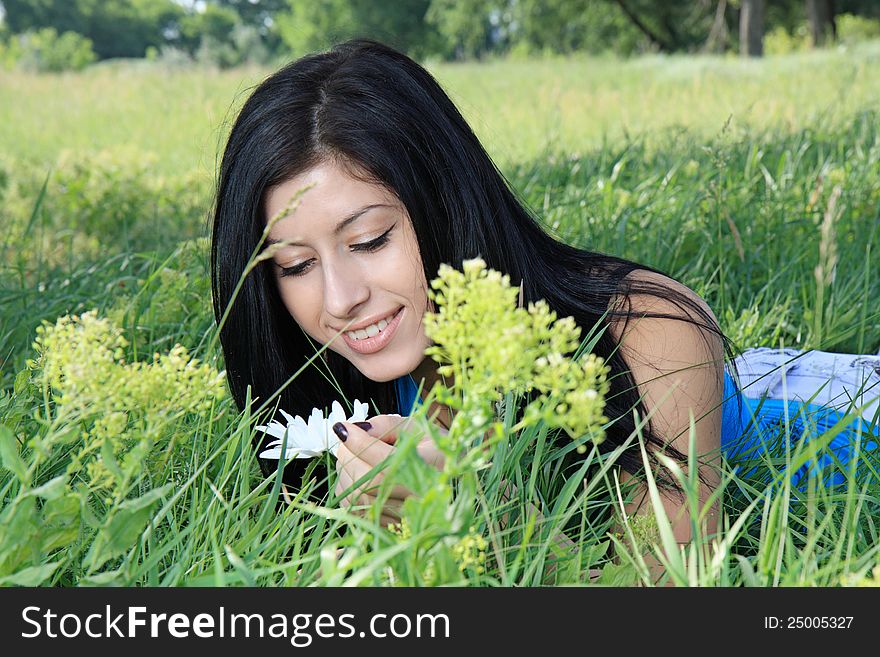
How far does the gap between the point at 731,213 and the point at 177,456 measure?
2.72 m

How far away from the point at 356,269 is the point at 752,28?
958 inches

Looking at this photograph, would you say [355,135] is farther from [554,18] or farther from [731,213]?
[554,18]

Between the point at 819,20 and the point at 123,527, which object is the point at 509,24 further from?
the point at 123,527

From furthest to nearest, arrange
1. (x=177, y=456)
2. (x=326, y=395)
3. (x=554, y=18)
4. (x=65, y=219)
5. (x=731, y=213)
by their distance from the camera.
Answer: (x=554, y=18) → (x=65, y=219) → (x=731, y=213) → (x=326, y=395) → (x=177, y=456)

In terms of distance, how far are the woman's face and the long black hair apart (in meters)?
0.07

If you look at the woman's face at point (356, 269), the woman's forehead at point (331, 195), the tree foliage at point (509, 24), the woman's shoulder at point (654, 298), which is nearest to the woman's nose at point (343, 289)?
the woman's face at point (356, 269)

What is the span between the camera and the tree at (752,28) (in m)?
23.5

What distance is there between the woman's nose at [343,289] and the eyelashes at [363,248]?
5cm

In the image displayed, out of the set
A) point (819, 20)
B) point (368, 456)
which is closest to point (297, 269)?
point (368, 456)

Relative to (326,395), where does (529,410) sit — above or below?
above

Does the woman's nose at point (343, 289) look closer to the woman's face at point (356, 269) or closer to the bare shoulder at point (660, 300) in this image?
the woman's face at point (356, 269)

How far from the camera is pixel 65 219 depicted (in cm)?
542
